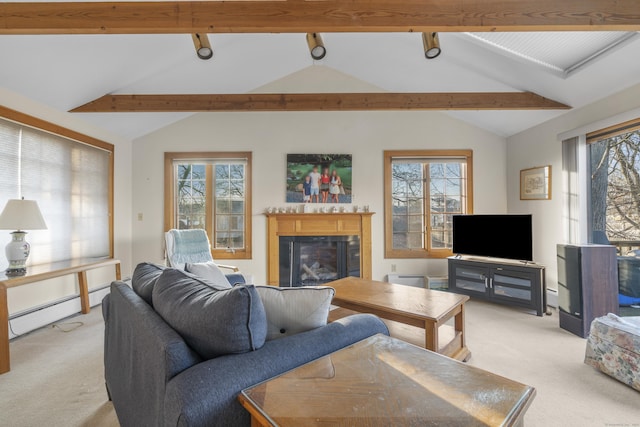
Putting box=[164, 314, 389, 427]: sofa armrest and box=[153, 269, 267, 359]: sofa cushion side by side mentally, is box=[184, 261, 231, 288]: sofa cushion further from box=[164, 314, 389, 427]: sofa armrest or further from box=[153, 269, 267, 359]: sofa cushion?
box=[164, 314, 389, 427]: sofa armrest

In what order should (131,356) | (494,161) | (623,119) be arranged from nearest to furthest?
(131,356) < (623,119) < (494,161)

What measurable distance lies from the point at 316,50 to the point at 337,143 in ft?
5.01

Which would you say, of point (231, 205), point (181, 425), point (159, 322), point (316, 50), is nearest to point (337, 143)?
point (316, 50)

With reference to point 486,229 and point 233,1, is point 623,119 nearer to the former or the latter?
point 486,229

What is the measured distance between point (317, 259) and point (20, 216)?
3.30 m

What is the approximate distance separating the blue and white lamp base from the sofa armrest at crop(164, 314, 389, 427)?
2616 mm

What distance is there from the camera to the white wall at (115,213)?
2.80 metres

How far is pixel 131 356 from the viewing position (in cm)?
123

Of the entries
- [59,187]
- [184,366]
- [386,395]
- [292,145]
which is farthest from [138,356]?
[292,145]

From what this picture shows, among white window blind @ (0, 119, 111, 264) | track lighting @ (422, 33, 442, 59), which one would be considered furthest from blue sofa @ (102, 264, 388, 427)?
track lighting @ (422, 33, 442, 59)

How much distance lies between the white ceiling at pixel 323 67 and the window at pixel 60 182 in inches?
13.5

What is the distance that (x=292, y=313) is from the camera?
1208 mm

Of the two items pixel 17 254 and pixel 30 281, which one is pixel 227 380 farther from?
pixel 17 254

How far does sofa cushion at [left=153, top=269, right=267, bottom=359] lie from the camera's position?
3.13 feet
